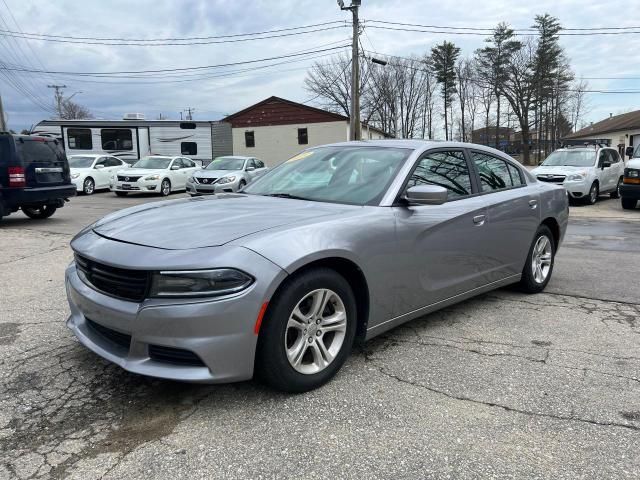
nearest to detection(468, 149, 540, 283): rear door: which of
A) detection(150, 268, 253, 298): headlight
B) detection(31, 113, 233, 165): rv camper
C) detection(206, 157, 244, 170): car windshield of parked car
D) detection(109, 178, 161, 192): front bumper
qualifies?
detection(150, 268, 253, 298): headlight

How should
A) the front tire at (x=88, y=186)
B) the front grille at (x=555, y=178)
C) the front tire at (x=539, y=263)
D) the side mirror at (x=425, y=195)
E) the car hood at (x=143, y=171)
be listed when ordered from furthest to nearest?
the front tire at (x=88, y=186)
the car hood at (x=143, y=171)
the front grille at (x=555, y=178)
the front tire at (x=539, y=263)
the side mirror at (x=425, y=195)

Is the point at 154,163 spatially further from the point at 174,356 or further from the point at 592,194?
the point at 174,356

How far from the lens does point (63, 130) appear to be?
24.1 meters

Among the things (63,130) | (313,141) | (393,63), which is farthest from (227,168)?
(393,63)

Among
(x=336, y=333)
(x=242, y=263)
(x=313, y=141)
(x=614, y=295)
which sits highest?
(x=313, y=141)

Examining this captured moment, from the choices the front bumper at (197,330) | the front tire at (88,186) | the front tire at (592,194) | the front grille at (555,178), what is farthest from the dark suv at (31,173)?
the front tire at (592,194)

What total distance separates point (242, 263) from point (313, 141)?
120 ft

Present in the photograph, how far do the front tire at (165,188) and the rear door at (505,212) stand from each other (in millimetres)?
15671

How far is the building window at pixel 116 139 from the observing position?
2419 cm

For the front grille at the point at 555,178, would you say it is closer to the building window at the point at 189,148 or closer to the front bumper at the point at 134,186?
the front bumper at the point at 134,186

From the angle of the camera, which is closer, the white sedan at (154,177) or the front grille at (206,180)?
the front grille at (206,180)

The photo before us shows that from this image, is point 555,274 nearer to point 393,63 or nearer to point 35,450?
point 35,450

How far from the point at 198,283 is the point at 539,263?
390 centimetres

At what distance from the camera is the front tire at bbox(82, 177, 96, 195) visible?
1892 cm
